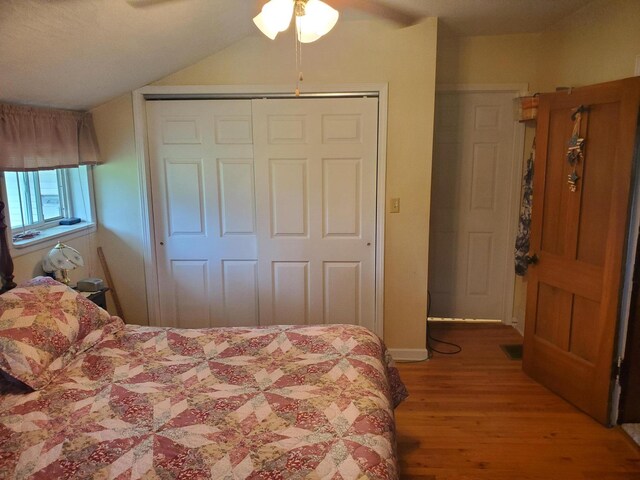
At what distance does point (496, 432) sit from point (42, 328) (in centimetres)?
233

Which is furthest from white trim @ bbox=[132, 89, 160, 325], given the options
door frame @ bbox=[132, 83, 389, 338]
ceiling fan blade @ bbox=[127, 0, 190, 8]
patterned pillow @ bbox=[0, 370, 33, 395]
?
patterned pillow @ bbox=[0, 370, 33, 395]

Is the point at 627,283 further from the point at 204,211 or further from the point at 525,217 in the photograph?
the point at 204,211

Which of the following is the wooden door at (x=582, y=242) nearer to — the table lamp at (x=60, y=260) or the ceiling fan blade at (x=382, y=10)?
the ceiling fan blade at (x=382, y=10)

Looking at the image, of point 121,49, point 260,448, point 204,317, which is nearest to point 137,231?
point 204,317

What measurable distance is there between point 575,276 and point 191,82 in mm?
2753

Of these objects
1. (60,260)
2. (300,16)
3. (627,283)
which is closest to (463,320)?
(627,283)

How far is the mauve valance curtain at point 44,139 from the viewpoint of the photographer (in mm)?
2451

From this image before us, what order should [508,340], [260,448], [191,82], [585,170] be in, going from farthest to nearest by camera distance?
[508,340]
[191,82]
[585,170]
[260,448]

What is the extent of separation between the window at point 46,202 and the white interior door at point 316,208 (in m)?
1.25

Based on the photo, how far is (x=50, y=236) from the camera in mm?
2889

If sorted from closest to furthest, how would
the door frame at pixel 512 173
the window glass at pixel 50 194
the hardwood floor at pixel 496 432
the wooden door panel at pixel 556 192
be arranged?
the hardwood floor at pixel 496 432 → the wooden door panel at pixel 556 192 → the window glass at pixel 50 194 → the door frame at pixel 512 173

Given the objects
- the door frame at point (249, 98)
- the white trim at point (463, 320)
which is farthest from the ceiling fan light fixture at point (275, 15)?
the white trim at point (463, 320)

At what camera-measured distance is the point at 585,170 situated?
106 inches

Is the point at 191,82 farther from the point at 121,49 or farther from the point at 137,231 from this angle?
the point at 137,231
